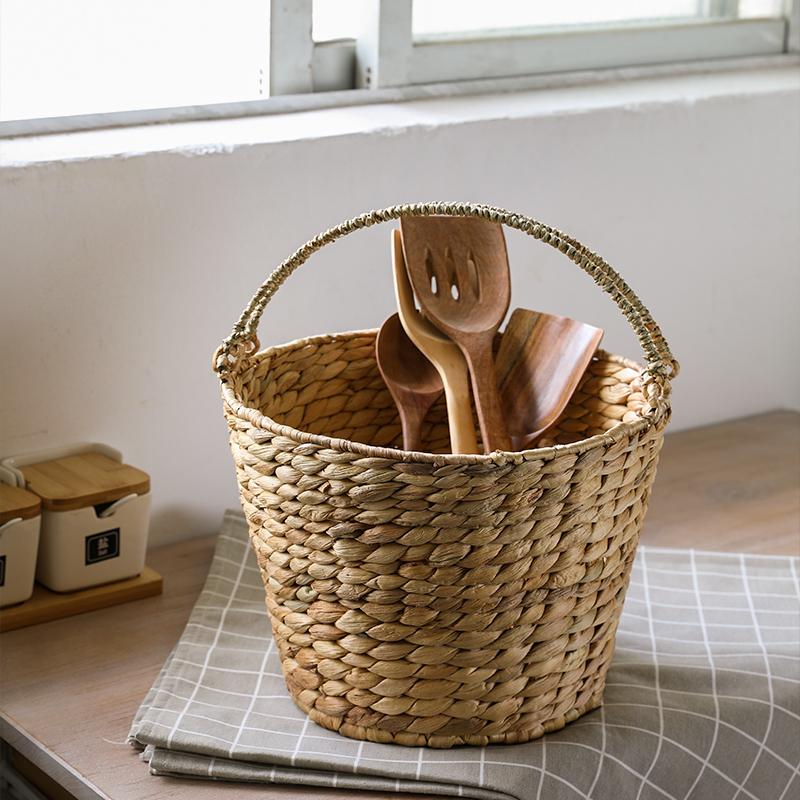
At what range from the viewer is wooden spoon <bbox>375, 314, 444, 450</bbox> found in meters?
0.88

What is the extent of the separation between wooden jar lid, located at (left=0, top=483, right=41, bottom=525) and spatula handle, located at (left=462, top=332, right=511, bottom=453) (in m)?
0.33

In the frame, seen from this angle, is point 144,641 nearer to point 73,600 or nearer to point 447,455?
point 73,600

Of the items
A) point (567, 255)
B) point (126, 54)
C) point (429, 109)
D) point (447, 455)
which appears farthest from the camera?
point (429, 109)

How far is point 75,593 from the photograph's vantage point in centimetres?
94

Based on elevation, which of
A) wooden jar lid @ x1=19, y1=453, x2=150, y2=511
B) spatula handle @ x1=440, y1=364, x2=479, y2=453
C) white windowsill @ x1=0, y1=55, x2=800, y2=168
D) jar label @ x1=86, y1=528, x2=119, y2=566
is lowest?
jar label @ x1=86, y1=528, x2=119, y2=566

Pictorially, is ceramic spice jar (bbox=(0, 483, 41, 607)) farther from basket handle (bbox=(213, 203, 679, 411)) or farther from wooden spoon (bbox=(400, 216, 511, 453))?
wooden spoon (bbox=(400, 216, 511, 453))

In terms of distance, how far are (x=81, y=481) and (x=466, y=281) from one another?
1.08 ft

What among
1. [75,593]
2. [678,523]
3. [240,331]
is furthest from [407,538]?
[678,523]

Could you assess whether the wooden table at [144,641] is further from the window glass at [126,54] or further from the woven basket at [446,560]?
the window glass at [126,54]

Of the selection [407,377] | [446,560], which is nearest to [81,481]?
[407,377]

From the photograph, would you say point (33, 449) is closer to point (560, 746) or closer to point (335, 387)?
point (335, 387)

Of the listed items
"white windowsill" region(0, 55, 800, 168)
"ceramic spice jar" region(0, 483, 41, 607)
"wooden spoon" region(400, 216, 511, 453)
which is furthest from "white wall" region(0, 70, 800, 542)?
"wooden spoon" region(400, 216, 511, 453)

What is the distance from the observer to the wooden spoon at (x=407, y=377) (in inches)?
34.7

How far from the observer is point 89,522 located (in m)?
0.92
